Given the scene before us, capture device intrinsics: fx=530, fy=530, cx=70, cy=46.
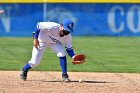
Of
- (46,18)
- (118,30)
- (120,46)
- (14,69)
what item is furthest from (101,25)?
(14,69)

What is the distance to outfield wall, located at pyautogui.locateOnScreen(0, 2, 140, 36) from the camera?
3175 cm

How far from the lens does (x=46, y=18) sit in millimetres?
31656

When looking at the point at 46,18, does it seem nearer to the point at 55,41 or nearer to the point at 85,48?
the point at 85,48

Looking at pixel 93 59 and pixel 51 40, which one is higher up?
pixel 51 40

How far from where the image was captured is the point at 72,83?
1227 centimetres

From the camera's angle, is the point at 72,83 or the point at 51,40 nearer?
the point at 72,83

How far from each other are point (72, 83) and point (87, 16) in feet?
65.8

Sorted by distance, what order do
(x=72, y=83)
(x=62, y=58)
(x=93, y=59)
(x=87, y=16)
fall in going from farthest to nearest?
(x=87, y=16)
(x=93, y=59)
(x=62, y=58)
(x=72, y=83)

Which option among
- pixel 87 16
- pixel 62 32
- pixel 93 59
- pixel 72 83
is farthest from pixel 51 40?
pixel 87 16

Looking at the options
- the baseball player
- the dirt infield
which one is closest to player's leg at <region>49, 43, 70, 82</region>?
the baseball player

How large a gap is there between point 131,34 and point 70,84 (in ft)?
67.6

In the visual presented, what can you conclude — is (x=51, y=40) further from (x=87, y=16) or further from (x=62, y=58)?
(x=87, y=16)

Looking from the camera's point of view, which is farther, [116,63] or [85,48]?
[85,48]

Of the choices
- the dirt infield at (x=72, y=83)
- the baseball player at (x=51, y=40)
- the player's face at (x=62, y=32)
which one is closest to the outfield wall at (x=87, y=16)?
the dirt infield at (x=72, y=83)
